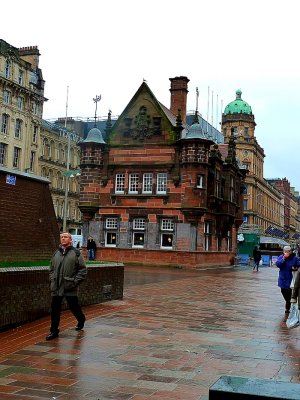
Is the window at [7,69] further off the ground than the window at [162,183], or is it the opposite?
the window at [7,69]

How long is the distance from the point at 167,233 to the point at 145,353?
29984mm

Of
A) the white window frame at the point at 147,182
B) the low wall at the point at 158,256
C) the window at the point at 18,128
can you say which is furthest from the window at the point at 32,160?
the white window frame at the point at 147,182

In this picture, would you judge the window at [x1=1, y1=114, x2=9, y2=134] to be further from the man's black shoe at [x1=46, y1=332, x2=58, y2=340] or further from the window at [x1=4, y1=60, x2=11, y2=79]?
the man's black shoe at [x1=46, y1=332, x2=58, y2=340]

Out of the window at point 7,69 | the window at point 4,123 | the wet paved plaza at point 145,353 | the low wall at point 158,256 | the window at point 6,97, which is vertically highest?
the window at point 7,69

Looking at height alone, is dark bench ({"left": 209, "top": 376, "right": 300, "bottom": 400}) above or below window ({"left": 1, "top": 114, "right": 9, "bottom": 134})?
below

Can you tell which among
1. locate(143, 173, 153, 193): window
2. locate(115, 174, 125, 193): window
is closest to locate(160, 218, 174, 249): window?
locate(143, 173, 153, 193): window

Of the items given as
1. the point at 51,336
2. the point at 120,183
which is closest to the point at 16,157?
the point at 120,183

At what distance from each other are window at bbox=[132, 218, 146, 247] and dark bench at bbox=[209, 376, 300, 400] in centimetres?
3527

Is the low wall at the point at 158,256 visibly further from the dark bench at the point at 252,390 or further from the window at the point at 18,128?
the dark bench at the point at 252,390

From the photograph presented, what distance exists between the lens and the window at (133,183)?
39.4m

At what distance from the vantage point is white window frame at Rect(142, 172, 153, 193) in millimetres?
38969

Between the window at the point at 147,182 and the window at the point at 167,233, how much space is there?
8.84 feet

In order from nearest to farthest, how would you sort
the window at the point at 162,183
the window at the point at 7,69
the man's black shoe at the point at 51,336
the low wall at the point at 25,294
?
the man's black shoe at the point at 51,336
the low wall at the point at 25,294
the window at the point at 162,183
the window at the point at 7,69

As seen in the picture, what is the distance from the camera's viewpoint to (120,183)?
40.0 metres
